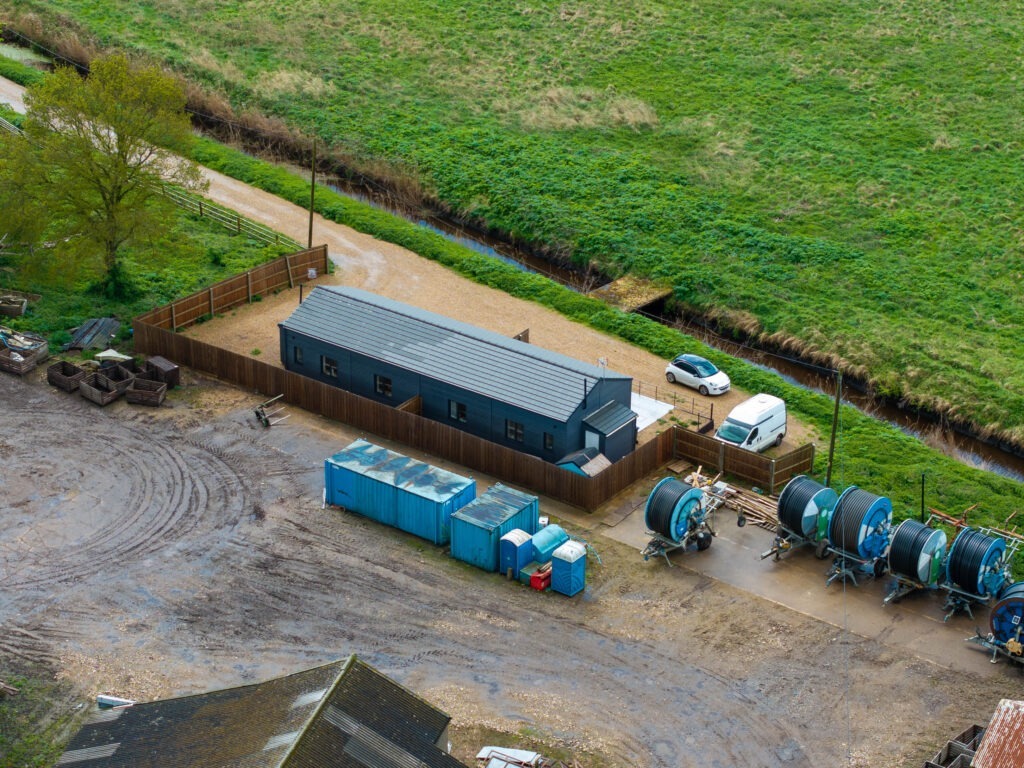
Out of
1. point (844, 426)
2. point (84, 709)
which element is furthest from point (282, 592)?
point (844, 426)

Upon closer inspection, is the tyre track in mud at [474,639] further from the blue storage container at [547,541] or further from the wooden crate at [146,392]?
the wooden crate at [146,392]

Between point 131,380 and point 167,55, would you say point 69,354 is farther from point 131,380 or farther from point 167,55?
point 167,55

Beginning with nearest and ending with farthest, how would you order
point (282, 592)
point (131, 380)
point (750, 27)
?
point (282, 592)
point (131, 380)
point (750, 27)

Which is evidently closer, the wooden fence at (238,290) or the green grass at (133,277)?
the wooden fence at (238,290)

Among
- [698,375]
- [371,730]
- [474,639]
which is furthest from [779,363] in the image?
[371,730]

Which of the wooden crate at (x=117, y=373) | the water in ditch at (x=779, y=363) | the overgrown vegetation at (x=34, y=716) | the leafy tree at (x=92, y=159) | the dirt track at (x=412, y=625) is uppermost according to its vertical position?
the leafy tree at (x=92, y=159)

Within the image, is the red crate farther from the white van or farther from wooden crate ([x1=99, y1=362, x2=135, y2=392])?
wooden crate ([x1=99, y1=362, x2=135, y2=392])

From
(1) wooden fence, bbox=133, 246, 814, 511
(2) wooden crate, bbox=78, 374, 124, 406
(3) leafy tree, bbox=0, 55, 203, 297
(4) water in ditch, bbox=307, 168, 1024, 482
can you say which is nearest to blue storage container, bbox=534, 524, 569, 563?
(1) wooden fence, bbox=133, 246, 814, 511

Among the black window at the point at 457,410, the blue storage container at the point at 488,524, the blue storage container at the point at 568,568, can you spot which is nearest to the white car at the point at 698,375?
the black window at the point at 457,410
